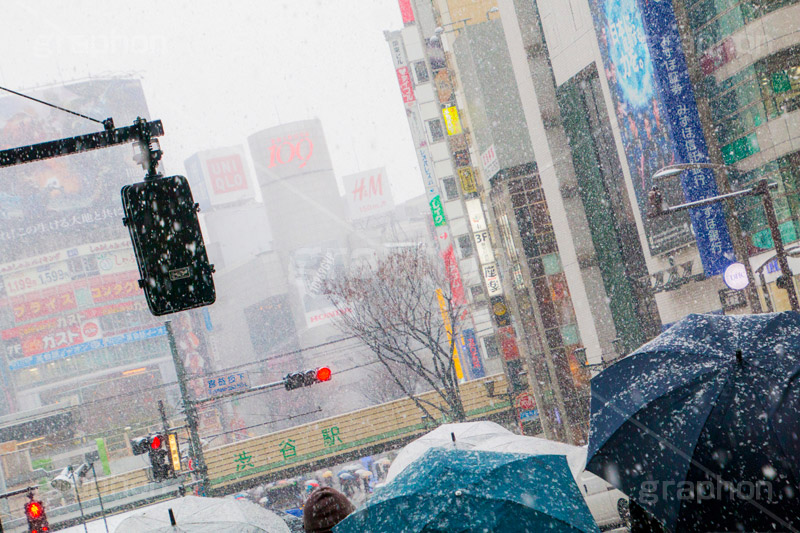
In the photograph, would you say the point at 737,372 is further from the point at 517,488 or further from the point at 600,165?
the point at 600,165

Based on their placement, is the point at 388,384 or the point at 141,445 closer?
the point at 141,445

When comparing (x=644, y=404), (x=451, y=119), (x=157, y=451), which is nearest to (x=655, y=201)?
(x=644, y=404)

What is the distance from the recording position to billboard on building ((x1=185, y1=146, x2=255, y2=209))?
103 metres

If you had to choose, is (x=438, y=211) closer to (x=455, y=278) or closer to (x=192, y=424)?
(x=455, y=278)

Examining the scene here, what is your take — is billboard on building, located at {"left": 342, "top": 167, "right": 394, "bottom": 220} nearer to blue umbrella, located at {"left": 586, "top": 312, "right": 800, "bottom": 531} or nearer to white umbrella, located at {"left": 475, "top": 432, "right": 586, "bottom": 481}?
white umbrella, located at {"left": 475, "top": 432, "right": 586, "bottom": 481}

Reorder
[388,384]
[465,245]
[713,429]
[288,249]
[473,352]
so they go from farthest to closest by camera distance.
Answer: [288,249]
[388,384]
[473,352]
[465,245]
[713,429]

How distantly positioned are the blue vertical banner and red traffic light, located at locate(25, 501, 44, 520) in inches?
510

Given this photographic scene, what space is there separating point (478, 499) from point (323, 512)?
1471 mm

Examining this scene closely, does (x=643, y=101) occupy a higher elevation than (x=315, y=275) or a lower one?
lower

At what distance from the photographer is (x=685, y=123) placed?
1316 cm

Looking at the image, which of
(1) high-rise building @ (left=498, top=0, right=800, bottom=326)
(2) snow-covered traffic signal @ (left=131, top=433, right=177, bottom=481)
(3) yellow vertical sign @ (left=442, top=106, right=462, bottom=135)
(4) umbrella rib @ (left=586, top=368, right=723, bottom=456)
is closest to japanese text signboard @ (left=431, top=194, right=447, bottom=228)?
(3) yellow vertical sign @ (left=442, top=106, right=462, bottom=135)

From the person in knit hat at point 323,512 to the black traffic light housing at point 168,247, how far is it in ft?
6.45

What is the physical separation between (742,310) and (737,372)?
35.0 ft

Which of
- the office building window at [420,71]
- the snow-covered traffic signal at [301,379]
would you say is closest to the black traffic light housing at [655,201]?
the snow-covered traffic signal at [301,379]
